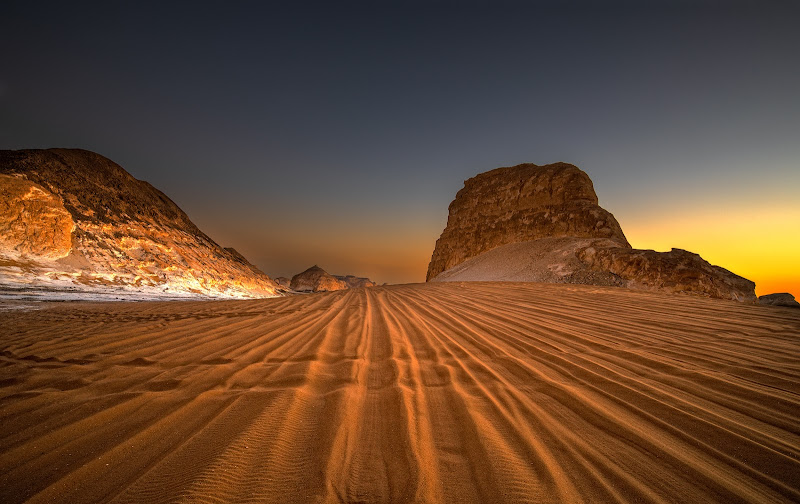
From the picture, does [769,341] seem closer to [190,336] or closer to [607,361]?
[607,361]

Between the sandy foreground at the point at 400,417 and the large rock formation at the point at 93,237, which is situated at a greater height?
the large rock formation at the point at 93,237

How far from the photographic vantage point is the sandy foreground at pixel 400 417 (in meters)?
1.29

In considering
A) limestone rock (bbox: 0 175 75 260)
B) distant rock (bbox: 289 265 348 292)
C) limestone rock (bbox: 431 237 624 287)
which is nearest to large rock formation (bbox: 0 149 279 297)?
limestone rock (bbox: 0 175 75 260)

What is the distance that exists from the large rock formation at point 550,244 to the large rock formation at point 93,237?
58.8ft

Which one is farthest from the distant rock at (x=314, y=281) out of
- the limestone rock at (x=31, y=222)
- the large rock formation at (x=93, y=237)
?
the limestone rock at (x=31, y=222)

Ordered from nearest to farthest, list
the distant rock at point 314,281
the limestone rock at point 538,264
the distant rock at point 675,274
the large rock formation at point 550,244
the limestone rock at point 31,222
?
the limestone rock at point 31,222
the distant rock at point 675,274
the large rock formation at point 550,244
the limestone rock at point 538,264
the distant rock at point 314,281

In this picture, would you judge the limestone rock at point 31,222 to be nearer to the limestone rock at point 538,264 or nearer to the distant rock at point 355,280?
the limestone rock at point 538,264

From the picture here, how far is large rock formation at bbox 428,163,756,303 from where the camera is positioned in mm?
14203

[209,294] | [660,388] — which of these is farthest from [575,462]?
[209,294]

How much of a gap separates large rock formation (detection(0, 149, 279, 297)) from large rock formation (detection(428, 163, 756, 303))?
17.9m

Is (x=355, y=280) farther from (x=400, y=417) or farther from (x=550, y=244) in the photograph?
(x=400, y=417)

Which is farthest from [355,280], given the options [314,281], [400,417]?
[400,417]

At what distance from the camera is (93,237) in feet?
40.7

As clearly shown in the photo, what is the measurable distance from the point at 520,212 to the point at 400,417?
30402mm
